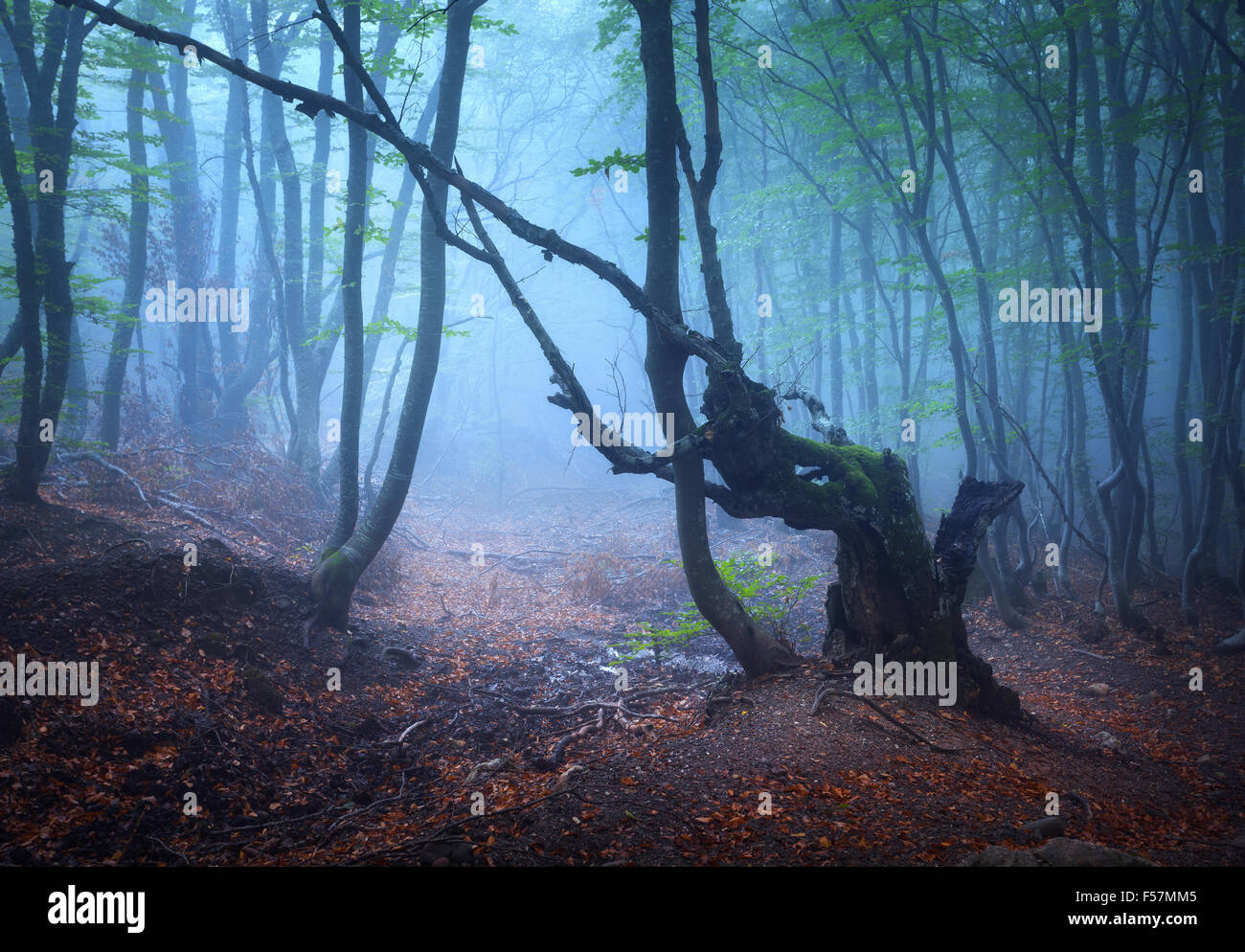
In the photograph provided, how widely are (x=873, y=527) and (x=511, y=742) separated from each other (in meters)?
4.14

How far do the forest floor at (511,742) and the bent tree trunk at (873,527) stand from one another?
548 millimetres

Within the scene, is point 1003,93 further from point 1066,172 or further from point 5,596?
point 5,596

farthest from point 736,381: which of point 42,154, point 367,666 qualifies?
point 42,154

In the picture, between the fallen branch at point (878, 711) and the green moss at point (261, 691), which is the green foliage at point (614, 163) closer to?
the fallen branch at point (878, 711)

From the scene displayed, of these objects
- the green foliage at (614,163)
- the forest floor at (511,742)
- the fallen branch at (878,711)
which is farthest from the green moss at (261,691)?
the green foliage at (614,163)

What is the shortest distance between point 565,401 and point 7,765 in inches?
183

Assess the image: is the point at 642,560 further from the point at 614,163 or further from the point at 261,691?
the point at 614,163

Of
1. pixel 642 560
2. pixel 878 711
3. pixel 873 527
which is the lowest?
pixel 642 560

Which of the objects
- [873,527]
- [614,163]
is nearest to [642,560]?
[873,527]

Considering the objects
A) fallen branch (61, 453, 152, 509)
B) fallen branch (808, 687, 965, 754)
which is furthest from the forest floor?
fallen branch (61, 453, 152, 509)

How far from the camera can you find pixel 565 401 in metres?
5.70

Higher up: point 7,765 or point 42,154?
point 42,154

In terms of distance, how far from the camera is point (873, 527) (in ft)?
20.1
